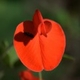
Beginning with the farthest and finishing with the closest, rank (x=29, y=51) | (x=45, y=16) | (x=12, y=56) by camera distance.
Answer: (x=45, y=16) < (x=12, y=56) < (x=29, y=51)

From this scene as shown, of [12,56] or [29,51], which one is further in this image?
[12,56]

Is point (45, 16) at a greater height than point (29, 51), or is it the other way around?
point (29, 51)

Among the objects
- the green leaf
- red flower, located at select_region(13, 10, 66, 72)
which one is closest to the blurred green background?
the green leaf

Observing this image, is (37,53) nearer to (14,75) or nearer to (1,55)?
(1,55)

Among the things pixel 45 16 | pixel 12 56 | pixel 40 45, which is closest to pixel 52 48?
pixel 40 45

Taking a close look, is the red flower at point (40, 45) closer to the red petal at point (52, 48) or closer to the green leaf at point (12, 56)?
the red petal at point (52, 48)

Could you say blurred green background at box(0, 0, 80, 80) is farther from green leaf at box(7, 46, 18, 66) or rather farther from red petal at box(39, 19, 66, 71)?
red petal at box(39, 19, 66, 71)

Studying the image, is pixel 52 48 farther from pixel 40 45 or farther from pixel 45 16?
pixel 45 16

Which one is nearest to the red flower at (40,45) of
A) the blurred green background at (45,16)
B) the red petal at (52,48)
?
the red petal at (52,48)
